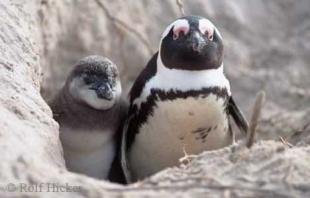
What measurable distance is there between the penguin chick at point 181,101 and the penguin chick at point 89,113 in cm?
14

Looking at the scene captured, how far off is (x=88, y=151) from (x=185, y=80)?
609 millimetres

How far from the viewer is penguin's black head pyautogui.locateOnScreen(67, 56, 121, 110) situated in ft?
12.9

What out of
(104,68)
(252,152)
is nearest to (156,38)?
(104,68)

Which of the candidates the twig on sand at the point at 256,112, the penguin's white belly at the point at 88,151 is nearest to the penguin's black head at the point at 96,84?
the penguin's white belly at the point at 88,151

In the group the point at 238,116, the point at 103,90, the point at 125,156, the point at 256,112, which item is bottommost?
the point at 125,156

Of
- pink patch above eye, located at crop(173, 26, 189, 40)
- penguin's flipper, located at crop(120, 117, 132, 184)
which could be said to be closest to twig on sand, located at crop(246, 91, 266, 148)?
pink patch above eye, located at crop(173, 26, 189, 40)

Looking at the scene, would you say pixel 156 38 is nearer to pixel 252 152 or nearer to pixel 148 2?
pixel 148 2

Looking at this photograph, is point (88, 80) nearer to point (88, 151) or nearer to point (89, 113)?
point (89, 113)

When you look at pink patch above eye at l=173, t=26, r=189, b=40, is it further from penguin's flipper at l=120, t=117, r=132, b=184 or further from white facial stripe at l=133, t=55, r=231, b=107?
penguin's flipper at l=120, t=117, r=132, b=184

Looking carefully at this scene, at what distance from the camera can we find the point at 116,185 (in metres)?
2.81

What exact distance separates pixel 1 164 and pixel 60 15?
2.74 m

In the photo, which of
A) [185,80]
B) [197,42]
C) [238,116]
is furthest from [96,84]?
[238,116]

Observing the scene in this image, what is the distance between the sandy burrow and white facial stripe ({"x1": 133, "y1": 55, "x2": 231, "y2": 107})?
26.0 inches

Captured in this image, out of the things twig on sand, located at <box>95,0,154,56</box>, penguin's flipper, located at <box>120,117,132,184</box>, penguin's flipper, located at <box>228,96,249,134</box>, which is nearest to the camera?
penguin's flipper, located at <box>120,117,132,184</box>
